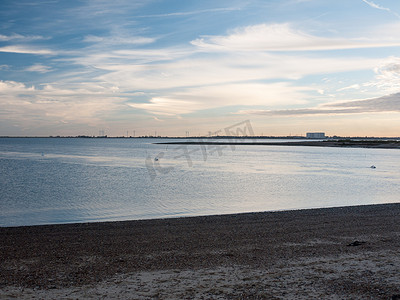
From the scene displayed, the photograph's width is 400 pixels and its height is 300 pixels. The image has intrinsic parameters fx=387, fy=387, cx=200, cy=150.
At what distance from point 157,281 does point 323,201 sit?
44.2 ft

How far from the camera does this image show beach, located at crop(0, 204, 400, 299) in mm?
5453

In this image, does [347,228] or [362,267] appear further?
[347,228]

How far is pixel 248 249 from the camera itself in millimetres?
7898

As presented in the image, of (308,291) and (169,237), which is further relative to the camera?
(169,237)

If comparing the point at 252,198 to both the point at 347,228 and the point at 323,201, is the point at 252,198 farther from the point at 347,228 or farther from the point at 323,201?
the point at 347,228

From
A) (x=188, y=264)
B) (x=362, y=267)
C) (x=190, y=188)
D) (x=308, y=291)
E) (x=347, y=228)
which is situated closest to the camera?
(x=308, y=291)

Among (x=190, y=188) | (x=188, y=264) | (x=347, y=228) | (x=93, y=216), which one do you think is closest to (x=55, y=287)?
(x=188, y=264)

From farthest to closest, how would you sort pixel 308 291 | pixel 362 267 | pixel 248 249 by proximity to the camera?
1. pixel 248 249
2. pixel 362 267
3. pixel 308 291

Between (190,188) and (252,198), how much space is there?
17.5ft

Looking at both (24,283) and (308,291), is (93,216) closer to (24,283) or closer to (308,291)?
(24,283)

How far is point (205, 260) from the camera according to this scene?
7.11 meters

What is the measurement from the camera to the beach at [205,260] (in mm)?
5453

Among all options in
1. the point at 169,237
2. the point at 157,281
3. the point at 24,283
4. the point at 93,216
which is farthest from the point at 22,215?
the point at 157,281

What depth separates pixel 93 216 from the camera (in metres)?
14.2
